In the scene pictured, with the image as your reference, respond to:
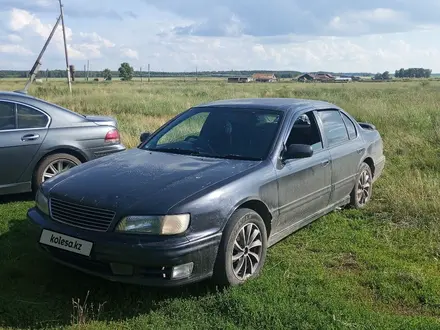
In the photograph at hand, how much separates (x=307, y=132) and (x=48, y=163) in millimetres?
3474

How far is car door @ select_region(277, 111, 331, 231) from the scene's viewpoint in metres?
4.51

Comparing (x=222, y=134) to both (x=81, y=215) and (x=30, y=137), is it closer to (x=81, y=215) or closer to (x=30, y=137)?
(x=81, y=215)

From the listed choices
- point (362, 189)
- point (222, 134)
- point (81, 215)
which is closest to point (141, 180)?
point (81, 215)

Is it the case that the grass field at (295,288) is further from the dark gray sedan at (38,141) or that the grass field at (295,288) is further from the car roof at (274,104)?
the car roof at (274,104)

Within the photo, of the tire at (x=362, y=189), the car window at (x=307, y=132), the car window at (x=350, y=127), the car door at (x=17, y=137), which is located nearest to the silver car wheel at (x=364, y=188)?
the tire at (x=362, y=189)

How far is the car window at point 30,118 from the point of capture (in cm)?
636

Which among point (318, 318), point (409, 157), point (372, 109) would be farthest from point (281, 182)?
point (372, 109)

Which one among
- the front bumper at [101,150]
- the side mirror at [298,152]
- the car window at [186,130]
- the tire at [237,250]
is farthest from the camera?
the front bumper at [101,150]

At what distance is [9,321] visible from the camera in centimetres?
343

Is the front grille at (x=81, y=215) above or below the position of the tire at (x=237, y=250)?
above

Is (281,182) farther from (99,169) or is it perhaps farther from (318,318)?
(99,169)

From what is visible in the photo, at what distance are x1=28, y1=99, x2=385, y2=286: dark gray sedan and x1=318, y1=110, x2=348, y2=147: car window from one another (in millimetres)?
24

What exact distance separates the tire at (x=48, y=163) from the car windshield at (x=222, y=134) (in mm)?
1931

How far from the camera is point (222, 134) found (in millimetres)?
4871
